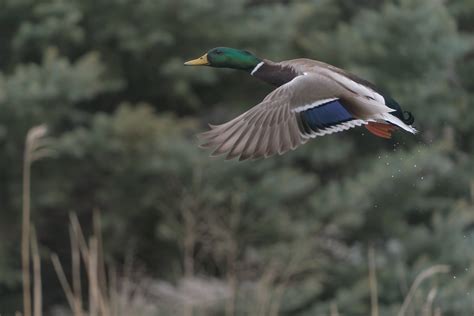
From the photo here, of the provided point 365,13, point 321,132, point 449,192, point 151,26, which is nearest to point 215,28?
point 151,26

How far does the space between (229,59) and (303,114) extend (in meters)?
0.45

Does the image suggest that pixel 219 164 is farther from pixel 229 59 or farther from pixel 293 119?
pixel 293 119

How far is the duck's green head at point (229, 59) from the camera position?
450cm

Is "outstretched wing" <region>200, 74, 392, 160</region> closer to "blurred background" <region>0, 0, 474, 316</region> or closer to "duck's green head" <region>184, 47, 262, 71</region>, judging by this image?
"duck's green head" <region>184, 47, 262, 71</region>

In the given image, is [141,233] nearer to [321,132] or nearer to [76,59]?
[76,59]

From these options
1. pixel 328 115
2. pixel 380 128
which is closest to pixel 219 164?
pixel 380 128

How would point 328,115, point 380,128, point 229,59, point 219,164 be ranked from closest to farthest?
point 328,115
point 380,128
point 229,59
point 219,164

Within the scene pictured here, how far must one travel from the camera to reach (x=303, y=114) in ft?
13.9

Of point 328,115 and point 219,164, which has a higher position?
point 328,115

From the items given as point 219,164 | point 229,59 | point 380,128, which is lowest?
point 219,164

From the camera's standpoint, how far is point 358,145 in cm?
1045

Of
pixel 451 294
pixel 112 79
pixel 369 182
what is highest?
pixel 112 79

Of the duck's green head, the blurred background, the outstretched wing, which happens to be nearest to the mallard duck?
the outstretched wing

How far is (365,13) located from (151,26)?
5.19 feet
